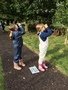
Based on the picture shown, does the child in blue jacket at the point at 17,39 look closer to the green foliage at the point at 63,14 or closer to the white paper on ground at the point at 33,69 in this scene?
the white paper on ground at the point at 33,69

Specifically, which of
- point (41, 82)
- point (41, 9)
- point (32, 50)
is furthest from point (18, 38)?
point (41, 9)

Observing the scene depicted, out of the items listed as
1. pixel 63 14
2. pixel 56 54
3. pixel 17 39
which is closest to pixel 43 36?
pixel 17 39

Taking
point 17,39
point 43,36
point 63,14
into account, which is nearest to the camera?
point 43,36

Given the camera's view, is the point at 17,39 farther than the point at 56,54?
No

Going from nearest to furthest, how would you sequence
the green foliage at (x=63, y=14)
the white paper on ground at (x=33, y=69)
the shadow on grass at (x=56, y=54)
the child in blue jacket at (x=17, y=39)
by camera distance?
the white paper on ground at (x=33, y=69) → the child in blue jacket at (x=17, y=39) → the shadow on grass at (x=56, y=54) → the green foliage at (x=63, y=14)

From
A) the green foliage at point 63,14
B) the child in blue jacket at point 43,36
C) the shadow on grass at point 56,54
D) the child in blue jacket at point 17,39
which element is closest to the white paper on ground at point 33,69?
the child in blue jacket at point 43,36

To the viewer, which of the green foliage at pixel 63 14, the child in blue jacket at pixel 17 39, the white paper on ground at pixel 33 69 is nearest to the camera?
the white paper on ground at pixel 33 69

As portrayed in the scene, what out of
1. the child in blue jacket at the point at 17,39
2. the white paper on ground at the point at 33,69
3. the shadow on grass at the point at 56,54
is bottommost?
the shadow on grass at the point at 56,54

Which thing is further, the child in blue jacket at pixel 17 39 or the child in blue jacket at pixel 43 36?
the child in blue jacket at pixel 17 39

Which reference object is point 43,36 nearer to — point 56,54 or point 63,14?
point 56,54

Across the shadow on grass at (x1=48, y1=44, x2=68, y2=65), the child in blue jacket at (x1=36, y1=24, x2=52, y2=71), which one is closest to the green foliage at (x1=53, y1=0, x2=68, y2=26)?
the shadow on grass at (x1=48, y1=44, x2=68, y2=65)

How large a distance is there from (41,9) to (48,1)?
3.07 ft

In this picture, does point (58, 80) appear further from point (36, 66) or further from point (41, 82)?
point (36, 66)

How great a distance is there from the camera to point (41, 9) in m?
26.2
